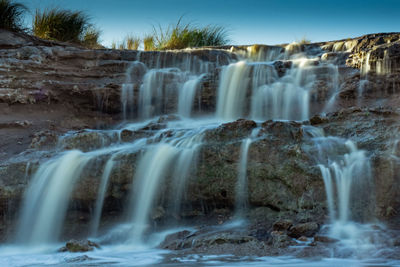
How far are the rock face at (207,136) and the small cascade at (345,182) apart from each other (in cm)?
11

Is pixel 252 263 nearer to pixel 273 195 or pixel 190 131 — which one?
pixel 273 195

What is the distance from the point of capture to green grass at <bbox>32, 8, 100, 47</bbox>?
37.6 ft

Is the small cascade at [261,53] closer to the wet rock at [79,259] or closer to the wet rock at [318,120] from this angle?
the wet rock at [318,120]

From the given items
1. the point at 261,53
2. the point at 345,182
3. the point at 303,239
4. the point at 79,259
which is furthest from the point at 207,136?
the point at 261,53

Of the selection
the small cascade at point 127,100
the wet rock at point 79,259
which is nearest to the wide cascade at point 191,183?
the wet rock at point 79,259

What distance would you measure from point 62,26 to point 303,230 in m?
9.37

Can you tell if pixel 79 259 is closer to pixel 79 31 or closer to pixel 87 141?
pixel 87 141

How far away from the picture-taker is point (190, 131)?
22.7ft

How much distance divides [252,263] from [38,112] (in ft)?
21.5

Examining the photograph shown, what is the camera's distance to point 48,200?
616 centimetres

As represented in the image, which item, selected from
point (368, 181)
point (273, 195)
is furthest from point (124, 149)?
point (368, 181)

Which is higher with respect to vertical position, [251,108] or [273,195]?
[251,108]

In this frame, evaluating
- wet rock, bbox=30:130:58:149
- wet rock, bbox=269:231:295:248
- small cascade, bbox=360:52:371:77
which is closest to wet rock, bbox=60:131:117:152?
wet rock, bbox=30:130:58:149

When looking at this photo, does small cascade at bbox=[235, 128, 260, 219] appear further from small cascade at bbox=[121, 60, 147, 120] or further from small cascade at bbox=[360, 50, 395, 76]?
small cascade at bbox=[121, 60, 147, 120]
